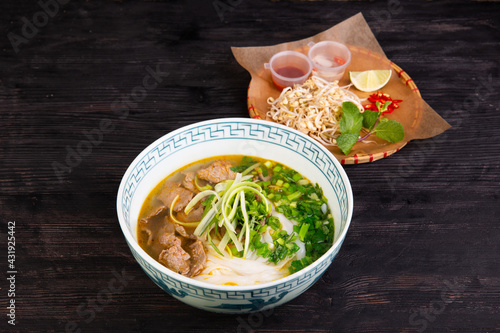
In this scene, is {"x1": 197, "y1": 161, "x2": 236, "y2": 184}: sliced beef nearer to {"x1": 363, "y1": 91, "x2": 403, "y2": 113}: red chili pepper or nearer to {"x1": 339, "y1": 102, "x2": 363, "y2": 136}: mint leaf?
{"x1": 339, "y1": 102, "x2": 363, "y2": 136}: mint leaf

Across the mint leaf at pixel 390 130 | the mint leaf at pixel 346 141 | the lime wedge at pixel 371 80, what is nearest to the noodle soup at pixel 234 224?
the mint leaf at pixel 346 141

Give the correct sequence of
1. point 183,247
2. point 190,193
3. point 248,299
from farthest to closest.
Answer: point 190,193 → point 183,247 → point 248,299

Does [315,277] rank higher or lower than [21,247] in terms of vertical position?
higher

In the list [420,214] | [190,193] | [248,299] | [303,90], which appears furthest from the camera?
[303,90]

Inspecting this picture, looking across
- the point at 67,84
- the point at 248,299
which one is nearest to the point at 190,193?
the point at 248,299

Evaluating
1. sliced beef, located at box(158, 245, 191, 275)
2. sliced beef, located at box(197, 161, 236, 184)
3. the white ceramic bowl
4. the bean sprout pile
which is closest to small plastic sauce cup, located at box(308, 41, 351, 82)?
the bean sprout pile

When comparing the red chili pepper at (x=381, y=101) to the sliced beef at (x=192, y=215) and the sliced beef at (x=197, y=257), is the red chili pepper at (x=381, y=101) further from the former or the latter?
the sliced beef at (x=197, y=257)

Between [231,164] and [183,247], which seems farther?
[231,164]

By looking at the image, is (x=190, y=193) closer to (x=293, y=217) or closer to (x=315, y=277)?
(x=293, y=217)
